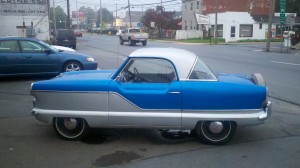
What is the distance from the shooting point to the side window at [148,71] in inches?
226

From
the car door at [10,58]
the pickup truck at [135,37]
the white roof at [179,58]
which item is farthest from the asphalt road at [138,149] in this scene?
the pickup truck at [135,37]

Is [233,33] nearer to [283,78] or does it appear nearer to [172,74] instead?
[283,78]

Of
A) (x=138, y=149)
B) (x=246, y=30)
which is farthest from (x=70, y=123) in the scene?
(x=246, y=30)

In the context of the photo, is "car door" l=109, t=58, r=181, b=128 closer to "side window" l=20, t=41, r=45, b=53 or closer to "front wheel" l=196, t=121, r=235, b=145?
"front wheel" l=196, t=121, r=235, b=145

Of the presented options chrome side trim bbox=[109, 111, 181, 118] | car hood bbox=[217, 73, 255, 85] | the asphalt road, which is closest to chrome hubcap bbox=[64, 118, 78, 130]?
the asphalt road

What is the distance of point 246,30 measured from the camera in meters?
55.2

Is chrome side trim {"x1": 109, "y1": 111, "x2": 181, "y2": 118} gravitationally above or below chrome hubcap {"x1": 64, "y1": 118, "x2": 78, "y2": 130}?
above

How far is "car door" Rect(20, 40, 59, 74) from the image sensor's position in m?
11.4

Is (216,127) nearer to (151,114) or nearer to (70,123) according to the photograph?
(151,114)

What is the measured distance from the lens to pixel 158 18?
62.7 m

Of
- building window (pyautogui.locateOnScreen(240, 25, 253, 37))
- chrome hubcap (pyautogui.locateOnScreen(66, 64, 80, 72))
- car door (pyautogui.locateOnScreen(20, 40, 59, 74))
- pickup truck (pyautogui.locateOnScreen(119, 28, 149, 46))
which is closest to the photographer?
car door (pyautogui.locateOnScreen(20, 40, 59, 74))

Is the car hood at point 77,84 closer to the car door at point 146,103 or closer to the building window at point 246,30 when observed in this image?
the car door at point 146,103

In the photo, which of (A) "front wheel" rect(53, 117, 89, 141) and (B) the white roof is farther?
(A) "front wheel" rect(53, 117, 89, 141)

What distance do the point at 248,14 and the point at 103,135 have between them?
51997mm
